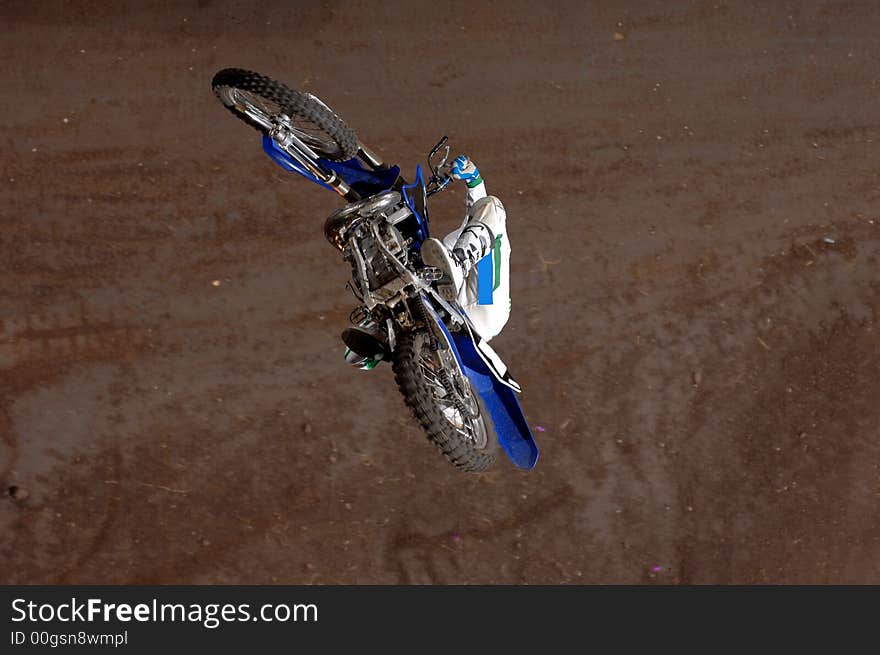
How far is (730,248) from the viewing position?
792 cm

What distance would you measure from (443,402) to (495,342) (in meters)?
2.30

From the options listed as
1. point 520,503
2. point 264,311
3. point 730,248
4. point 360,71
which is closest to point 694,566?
point 520,503

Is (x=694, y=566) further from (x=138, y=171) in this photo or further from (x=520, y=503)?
(x=138, y=171)

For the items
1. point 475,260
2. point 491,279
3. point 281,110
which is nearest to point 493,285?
point 491,279

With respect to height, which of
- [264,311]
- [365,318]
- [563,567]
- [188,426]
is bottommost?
[563,567]

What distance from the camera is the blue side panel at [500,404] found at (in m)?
5.28

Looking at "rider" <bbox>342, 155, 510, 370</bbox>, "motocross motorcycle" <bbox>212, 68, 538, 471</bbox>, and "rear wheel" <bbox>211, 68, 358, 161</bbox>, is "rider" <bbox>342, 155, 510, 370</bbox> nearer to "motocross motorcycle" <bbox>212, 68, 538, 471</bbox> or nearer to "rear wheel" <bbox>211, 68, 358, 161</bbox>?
"motocross motorcycle" <bbox>212, 68, 538, 471</bbox>

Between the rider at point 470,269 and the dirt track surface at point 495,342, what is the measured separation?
179 cm

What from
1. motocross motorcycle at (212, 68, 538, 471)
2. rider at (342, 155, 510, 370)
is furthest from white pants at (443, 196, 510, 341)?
motocross motorcycle at (212, 68, 538, 471)

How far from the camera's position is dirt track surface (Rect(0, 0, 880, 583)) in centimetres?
729

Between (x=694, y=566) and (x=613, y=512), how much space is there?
86 centimetres

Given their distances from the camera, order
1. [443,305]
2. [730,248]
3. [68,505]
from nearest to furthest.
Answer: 1. [443,305]
2. [68,505]
3. [730,248]

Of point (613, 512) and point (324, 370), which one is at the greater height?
point (324, 370)

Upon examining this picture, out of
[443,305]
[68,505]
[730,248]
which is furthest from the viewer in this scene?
[730,248]
